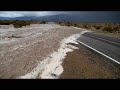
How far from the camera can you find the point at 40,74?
10.0 metres
